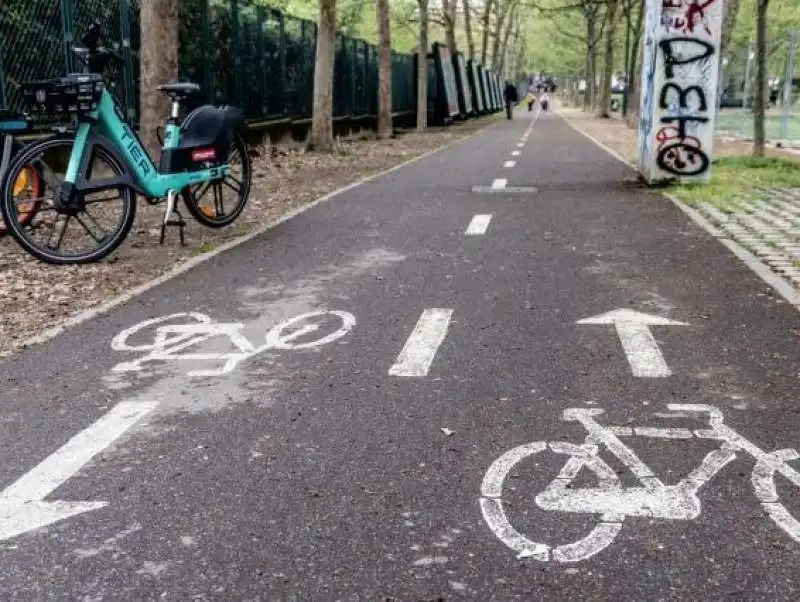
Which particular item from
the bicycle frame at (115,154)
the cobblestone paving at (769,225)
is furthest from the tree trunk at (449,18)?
the bicycle frame at (115,154)

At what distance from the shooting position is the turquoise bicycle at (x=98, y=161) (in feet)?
25.3

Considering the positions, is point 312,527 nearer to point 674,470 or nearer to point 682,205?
point 674,470

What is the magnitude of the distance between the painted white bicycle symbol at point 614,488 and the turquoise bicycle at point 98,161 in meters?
5.37

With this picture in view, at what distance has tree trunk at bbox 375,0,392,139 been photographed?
93.5 feet

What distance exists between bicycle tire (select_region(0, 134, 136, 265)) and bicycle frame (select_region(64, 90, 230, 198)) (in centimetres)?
7

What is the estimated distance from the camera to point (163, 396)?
4676mm

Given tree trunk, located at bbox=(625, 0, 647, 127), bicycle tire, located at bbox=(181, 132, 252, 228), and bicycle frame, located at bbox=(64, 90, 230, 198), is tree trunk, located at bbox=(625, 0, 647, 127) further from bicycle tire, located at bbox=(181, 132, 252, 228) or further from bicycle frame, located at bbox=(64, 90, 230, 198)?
bicycle frame, located at bbox=(64, 90, 230, 198)

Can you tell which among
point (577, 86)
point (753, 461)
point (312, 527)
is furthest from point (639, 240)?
point (577, 86)

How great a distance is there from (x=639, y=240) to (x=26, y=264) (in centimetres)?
592

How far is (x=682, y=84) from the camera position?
1338 centimetres

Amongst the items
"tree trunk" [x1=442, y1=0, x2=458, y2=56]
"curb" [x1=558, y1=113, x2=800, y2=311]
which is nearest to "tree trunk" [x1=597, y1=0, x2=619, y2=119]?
"tree trunk" [x1=442, y1=0, x2=458, y2=56]

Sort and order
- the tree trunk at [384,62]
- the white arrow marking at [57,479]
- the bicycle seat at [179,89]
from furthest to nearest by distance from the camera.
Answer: the tree trunk at [384,62], the bicycle seat at [179,89], the white arrow marking at [57,479]

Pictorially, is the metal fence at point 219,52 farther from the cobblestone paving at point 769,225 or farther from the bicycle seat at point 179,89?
the cobblestone paving at point 769,225

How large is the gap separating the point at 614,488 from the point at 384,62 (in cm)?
2694
